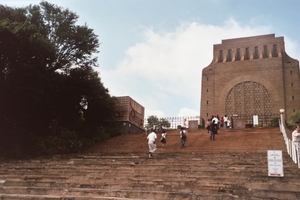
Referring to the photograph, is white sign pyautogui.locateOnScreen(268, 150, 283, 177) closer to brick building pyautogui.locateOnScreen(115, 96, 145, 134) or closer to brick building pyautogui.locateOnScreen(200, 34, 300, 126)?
brick building pyautogui.locateOnScreen(115, 96, 145, 134)

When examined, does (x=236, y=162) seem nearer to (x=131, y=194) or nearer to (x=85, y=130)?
(x=131, y=194)

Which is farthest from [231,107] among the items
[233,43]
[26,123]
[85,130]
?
→ [26,123]

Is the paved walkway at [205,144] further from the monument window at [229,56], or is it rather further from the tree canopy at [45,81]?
the monument window at [229,56]

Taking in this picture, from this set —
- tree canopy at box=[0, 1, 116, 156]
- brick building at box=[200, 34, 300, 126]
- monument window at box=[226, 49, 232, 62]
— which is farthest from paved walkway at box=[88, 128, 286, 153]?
monument window at box=[226, 49, 232, 62]

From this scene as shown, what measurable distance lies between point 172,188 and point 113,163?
13.4ft

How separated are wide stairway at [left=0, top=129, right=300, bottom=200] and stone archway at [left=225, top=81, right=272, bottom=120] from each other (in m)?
20.8

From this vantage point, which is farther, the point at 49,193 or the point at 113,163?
the point at 113,163

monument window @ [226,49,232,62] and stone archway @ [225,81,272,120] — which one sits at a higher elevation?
monument window @ [226,49,232,62]

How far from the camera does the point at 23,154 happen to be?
15.1 meters

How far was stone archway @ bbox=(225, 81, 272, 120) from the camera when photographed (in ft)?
104

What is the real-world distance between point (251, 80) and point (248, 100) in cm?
197

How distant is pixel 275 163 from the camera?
771 cm

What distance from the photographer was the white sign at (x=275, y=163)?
762cm

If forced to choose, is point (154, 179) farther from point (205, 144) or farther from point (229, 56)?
point (229, 56)
